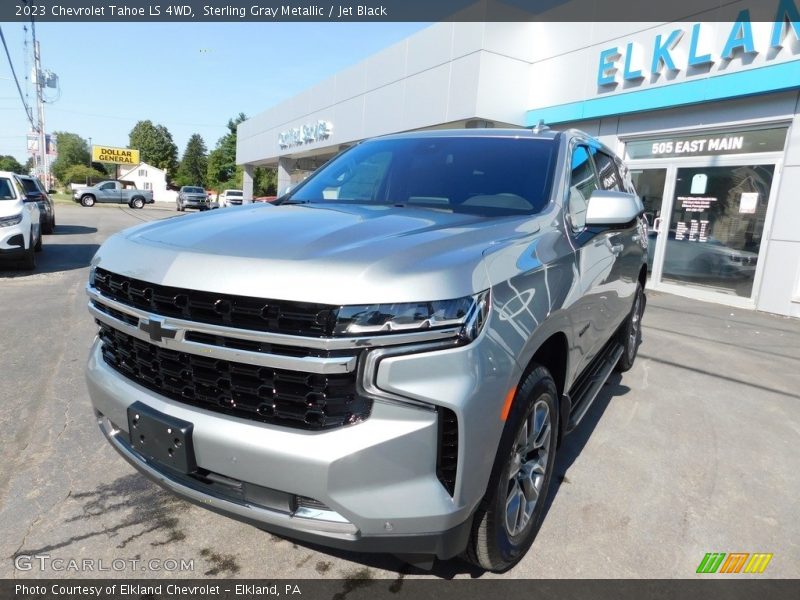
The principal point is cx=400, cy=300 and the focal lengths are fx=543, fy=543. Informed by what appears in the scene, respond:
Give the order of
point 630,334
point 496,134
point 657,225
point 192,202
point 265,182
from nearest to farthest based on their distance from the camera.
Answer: point 496,134, point 630,334, point 657,225, point 192,202, point 265,182

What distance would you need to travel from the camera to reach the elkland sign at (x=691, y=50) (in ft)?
27.2

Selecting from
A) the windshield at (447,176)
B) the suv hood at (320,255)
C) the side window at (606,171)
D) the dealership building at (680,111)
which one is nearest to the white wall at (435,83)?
the dealership building at (680,111)

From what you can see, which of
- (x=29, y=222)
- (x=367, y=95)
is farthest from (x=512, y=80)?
(x=29, y=222)

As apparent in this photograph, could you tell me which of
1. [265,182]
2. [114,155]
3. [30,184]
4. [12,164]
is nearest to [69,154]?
[12,164]

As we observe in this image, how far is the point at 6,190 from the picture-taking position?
31.5 feet

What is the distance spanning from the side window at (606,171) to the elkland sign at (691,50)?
6.29 m

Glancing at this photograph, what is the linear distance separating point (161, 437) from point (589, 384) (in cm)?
248

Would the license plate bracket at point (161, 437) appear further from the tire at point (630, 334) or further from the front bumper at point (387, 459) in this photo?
the tire at point (630, 334)

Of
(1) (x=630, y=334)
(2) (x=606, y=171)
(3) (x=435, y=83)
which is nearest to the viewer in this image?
(2) (x=606, y=171)

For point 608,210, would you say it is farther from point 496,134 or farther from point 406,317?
point 406,317

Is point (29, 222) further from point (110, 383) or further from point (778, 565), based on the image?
point (778, 565)

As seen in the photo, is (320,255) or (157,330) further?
(157,330)

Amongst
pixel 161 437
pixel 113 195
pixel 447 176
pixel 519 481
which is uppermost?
pixel 447 176

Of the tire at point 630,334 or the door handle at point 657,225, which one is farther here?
the door handle at point 657,225
